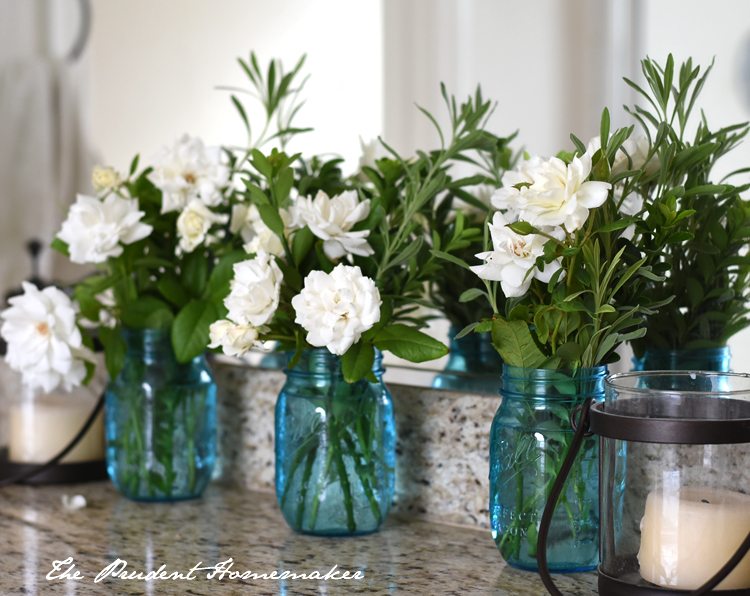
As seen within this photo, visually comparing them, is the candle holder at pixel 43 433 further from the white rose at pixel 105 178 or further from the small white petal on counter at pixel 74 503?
the white rose at pixel 105 178

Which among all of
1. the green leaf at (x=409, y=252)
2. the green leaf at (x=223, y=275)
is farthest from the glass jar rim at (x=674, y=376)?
the green leaf at (x=223, y=275)

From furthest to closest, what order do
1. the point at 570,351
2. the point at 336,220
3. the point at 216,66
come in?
the point at 216,66 → the point at 336,220 → the point at 570,351

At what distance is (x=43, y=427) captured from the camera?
1.07m

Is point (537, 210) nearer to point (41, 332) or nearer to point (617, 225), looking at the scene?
point (617, 225)

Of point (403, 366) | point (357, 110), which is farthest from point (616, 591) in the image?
point (357, 110)

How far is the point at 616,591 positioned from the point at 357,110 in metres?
0.68

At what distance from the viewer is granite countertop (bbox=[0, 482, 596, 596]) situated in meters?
0.70

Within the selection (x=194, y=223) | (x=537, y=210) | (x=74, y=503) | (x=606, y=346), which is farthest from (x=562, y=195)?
(x=74, y=503)

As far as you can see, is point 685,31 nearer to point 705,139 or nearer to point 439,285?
point 705,139

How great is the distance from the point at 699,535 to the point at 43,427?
0.84 meters

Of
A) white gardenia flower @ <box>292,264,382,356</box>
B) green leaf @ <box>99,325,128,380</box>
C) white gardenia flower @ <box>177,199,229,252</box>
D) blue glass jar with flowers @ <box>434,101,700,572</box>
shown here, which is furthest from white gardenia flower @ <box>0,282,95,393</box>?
blue glass jar with flowers @ <box>434,101,700,572</box>

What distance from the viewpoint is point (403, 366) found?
0.95 meters

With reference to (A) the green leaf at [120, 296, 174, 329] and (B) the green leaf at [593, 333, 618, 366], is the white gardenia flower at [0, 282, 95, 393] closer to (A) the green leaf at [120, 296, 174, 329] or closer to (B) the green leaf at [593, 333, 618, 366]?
(A) the green leaf at [120, 296, 174, 329]

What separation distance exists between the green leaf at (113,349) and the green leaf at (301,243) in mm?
293
